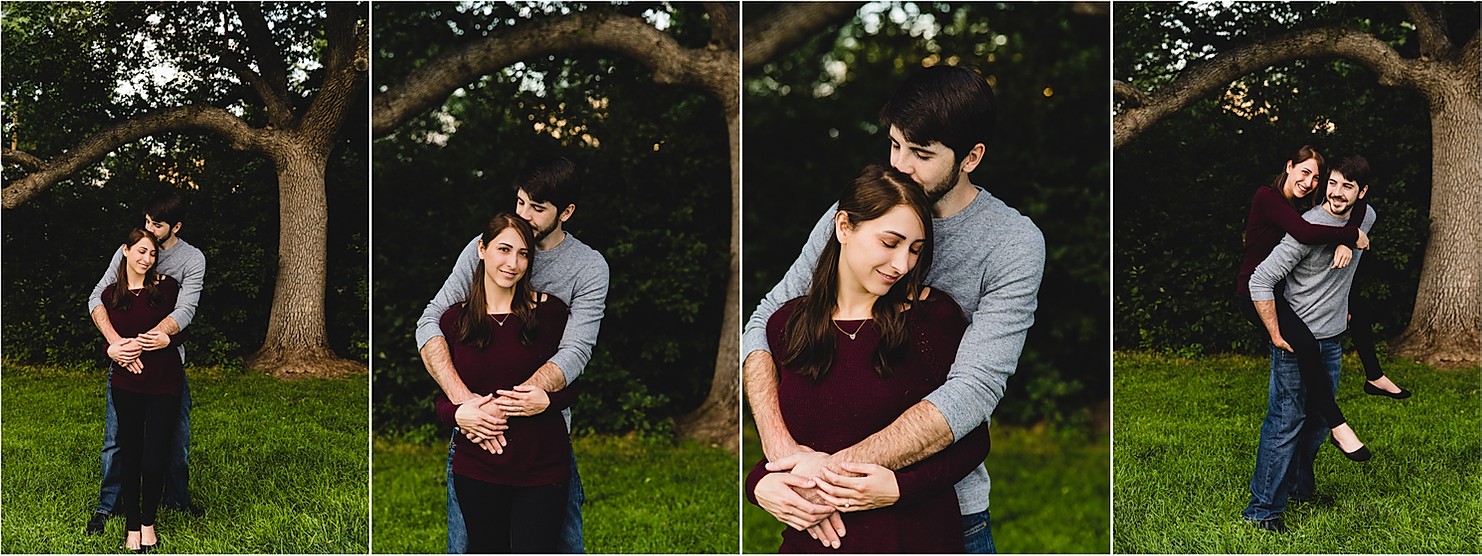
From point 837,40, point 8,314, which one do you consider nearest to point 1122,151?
point 837,40

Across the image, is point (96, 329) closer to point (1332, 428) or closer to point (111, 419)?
point (111, 419)

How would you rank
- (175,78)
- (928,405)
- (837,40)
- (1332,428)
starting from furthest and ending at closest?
(837,40)
(175,78)
(1332,428)
(928,405)

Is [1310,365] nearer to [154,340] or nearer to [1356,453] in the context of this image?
[1356,453]

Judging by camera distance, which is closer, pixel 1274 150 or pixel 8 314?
pixel 1274 150

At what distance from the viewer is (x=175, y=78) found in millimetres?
4164

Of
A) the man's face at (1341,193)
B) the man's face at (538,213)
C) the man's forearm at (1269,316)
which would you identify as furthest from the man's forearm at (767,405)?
the man's face at (1341,193)

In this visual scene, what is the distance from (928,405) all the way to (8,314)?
3506 millimetres

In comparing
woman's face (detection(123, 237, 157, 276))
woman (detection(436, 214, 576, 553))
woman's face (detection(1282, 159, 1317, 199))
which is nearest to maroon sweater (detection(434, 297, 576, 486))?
woman (detection(436, 214, 576, 553))

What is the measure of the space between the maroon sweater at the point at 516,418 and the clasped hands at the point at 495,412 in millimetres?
21

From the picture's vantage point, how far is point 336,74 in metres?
4.17

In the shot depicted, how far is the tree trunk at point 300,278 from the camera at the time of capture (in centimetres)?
412

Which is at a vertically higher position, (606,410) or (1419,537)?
(606,410)

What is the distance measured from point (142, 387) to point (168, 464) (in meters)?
0.30

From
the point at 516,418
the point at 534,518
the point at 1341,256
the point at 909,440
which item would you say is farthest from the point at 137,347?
the point at 1341,256
